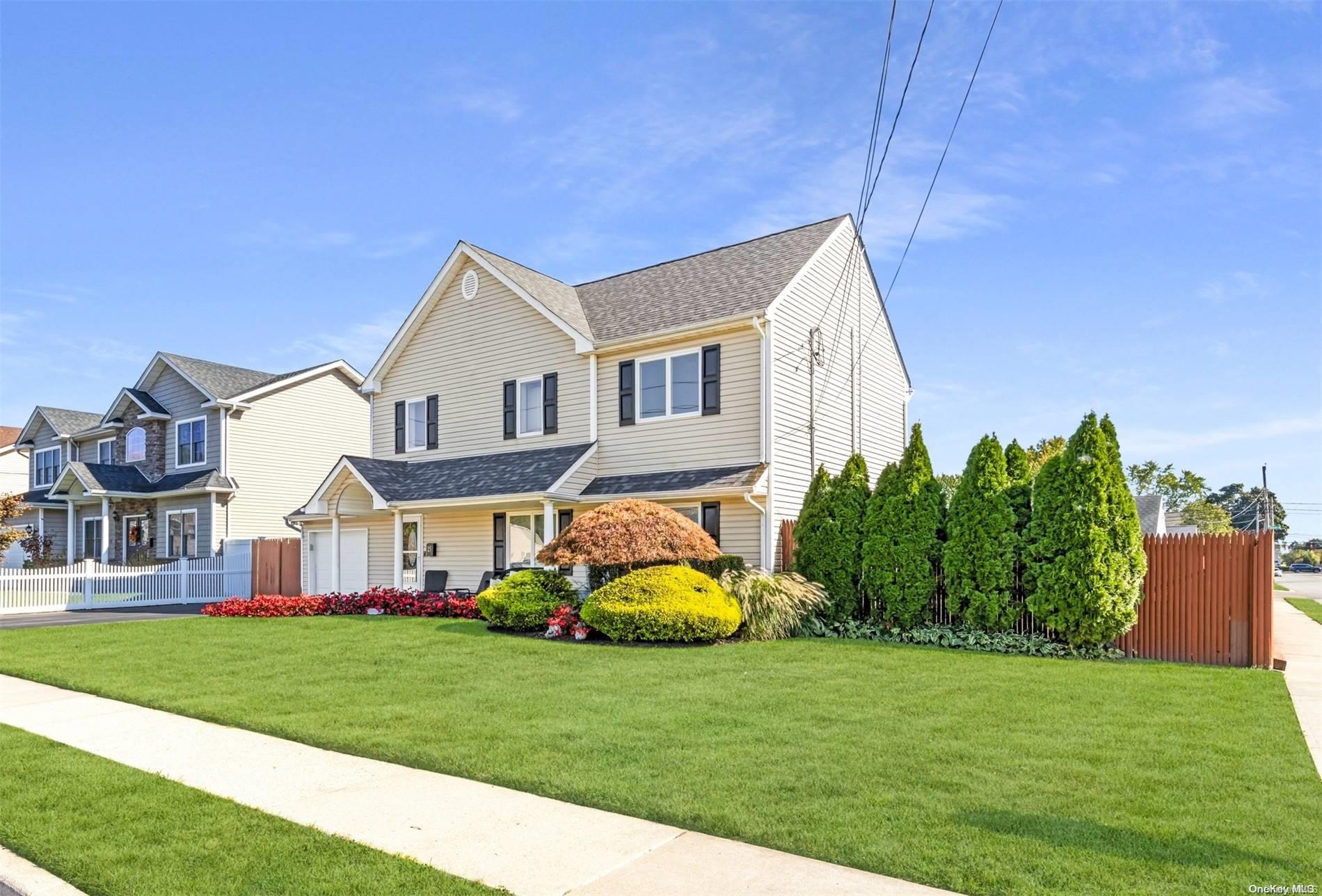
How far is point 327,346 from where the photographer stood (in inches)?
1427

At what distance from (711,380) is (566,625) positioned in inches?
250

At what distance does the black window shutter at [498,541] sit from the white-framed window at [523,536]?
5.3 inches

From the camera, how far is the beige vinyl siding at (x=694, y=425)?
17.4 meters

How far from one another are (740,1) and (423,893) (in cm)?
1118

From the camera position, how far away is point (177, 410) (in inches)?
1278

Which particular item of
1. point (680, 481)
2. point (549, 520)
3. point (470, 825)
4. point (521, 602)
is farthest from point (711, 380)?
point (470, 825)

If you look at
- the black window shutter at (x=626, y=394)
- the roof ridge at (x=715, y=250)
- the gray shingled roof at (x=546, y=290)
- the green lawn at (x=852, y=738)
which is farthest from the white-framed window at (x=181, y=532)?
the black window shutter at (x=626, y=394)

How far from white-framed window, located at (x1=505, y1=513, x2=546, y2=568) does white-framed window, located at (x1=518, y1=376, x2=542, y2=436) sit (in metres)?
2.13

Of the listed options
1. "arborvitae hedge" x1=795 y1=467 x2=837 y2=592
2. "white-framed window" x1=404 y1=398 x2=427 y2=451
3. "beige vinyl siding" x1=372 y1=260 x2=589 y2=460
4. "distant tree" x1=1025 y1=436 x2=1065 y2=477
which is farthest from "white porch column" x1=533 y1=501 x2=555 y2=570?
"distant tree" x1=1025 y1=436 x2=1065 y2=477

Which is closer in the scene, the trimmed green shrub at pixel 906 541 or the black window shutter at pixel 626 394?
the trimmed green shrub at pixel 906 541

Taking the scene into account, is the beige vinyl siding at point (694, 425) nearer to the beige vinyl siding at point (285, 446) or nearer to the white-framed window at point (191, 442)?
the beige vinyl siding at point (285, 446)

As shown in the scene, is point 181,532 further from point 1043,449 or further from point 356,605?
point 1043,449

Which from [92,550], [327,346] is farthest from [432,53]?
[92,550]

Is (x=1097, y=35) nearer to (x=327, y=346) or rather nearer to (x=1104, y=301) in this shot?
(x=1104, y=301)
